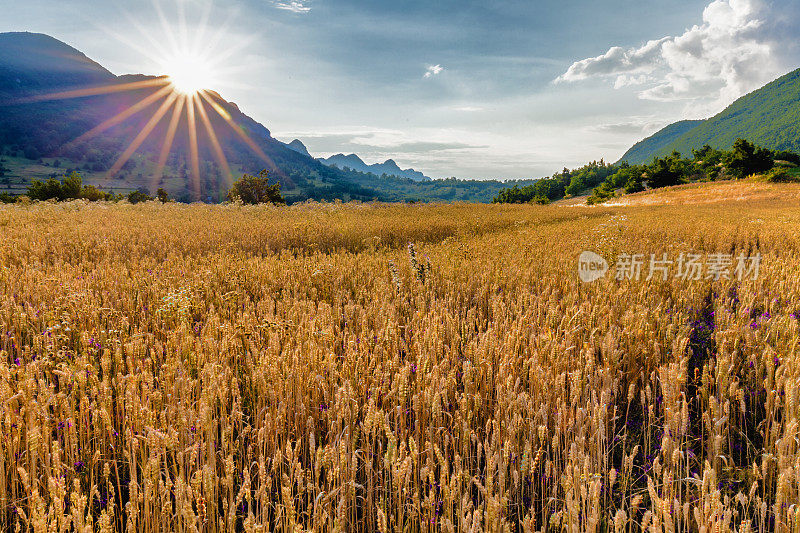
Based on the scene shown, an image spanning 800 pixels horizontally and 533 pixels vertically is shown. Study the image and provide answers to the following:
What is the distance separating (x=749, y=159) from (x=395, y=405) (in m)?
89.0

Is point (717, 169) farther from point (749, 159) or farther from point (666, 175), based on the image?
point (749, 159)

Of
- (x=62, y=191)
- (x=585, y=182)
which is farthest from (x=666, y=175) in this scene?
(x=62, y=191)

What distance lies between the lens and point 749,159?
66.9 m

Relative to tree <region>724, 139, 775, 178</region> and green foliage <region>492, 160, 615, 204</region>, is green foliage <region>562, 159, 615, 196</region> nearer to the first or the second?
green foliage <region>492, 160, 615, 204</region>

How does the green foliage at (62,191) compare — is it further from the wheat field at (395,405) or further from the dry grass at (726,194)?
the dry grass at (726,194)

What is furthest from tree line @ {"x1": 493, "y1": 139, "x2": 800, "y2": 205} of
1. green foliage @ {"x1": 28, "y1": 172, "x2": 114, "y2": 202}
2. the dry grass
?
green foliage @ {"x1": 28, "y1": 172, "x2": 114, "y2": 202}

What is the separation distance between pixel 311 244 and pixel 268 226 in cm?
308

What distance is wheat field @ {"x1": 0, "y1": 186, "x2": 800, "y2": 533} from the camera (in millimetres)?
1618

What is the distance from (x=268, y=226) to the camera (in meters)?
11.4

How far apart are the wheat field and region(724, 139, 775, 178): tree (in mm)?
83038

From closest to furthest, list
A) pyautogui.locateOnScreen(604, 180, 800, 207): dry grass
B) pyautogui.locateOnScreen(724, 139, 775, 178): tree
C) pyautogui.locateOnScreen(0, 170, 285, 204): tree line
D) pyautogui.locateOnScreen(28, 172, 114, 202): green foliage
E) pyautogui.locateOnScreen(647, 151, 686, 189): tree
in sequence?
pyautogui.locateOnScreen(604, 180, 800, 207): dry grass, pyautogui.locateOnScreen(0, 170, 285, 204): tree line, pyautogui.locateOnScreen(28, 172, 114, 202): green foliage, pyautogui.locateOnScreen(724, 139, 775, 178): tree, pyautogui.locateOnScreen(647, 151, 686, 189): tree

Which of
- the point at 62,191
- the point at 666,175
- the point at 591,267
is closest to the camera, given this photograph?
the point at 591,267

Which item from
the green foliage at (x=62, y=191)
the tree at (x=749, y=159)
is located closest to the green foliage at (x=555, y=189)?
the tree at (x=749, y=159)

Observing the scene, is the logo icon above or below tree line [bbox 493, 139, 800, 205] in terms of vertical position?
below
